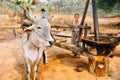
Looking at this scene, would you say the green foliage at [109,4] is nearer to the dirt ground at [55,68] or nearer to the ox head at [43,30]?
the dirt ground at [55,68]

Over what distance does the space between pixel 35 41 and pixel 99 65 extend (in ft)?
6.71

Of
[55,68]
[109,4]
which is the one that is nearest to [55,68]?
[55,68]

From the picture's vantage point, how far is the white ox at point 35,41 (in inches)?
201

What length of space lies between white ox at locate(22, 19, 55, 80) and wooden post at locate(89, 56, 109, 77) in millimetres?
1611

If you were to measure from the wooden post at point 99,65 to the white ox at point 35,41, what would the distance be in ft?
5.28

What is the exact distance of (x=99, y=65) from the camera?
19.8 feet

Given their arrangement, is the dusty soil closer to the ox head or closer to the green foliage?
the ox head

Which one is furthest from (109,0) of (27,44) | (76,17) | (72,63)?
(27,44)

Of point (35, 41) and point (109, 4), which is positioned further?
point (109, 4)

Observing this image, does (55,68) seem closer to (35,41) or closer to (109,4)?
(35,41)

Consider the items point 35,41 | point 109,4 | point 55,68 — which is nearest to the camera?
point 35,41

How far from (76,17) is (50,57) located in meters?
1.86

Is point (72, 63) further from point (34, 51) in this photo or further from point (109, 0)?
point (109, 0)

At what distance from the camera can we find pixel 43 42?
518 cm
